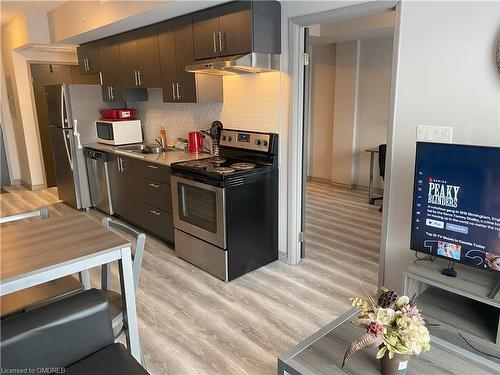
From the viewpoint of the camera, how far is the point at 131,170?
4285 mm

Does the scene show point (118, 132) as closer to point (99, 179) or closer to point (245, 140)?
point (99, 179)

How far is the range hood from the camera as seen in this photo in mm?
2916

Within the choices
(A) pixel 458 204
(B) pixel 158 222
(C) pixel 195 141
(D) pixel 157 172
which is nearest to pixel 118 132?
(C) pixel 195 141

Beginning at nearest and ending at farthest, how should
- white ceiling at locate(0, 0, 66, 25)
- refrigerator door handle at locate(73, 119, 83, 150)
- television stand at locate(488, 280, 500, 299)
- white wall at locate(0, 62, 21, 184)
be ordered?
1. television stand at locate(488, 280, 500, 299)
2. white ceiling at locate(0, 0, 66, 25)
3. refrigerator door handle at locate(73, 119, 83, 150)
4. white wall at locate(0, 62, 21, 184)

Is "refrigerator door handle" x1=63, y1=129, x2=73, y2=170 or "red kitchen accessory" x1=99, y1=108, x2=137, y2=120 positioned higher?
"red kitchen accessory" x1=99, y1=108, x2=137, y2=120

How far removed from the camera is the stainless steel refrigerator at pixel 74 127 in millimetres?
4965

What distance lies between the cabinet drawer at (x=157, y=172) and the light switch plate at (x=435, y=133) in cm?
232

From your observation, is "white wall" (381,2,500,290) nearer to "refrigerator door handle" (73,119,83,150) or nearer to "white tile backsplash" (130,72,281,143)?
"white tile backsplash" (130,72,281,143)

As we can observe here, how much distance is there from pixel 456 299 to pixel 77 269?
2.10 meters

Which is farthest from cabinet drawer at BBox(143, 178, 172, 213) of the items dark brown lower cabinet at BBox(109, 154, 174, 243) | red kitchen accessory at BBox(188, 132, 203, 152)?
red kitchen accessory at BBox(188, 132, 203, 152)

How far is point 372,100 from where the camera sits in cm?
574

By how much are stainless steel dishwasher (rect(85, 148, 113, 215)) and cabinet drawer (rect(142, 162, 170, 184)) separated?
3.40ft

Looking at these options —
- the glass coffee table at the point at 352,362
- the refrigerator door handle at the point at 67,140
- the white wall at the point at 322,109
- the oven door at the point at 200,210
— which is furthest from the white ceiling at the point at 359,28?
the glass coffee table at the point at 352,362

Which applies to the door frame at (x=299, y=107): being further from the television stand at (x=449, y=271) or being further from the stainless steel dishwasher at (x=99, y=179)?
the stainless steel dishwasher at (x=99, y=179)
